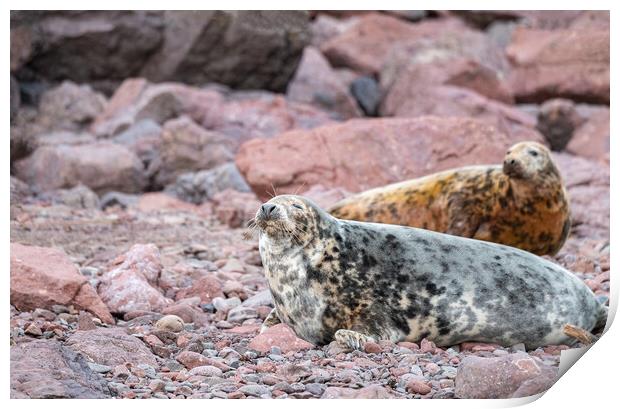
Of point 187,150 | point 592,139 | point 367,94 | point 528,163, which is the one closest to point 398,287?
point 528,163

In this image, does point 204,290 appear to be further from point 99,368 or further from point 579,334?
point 579,334

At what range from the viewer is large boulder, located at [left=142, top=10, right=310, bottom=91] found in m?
13.4

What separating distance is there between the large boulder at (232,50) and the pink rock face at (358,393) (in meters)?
8.96

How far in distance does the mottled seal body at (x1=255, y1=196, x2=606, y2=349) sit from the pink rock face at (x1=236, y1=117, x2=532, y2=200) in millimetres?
3945

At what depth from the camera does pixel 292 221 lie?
5.41 metres

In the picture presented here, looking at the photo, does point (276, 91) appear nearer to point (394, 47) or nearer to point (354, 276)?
point (394, 47)

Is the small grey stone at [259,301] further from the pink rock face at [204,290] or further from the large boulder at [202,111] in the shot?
the large boulder at [202,111]

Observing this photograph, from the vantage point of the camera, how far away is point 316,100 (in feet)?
49.2

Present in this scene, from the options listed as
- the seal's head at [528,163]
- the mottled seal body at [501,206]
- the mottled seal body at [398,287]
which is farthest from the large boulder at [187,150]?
the mottled seal body at [398,287]

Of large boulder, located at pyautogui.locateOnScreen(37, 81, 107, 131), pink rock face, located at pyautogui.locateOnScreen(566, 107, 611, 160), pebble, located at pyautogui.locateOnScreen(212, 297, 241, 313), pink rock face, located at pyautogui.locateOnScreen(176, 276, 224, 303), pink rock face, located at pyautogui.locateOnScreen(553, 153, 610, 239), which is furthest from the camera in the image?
large boulder, located at pyautogui.locateOnScreen(37, 81, 107, 131)

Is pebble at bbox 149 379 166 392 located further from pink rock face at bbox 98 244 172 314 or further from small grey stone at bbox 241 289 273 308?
small grey stone at bbox 241 289 273 308

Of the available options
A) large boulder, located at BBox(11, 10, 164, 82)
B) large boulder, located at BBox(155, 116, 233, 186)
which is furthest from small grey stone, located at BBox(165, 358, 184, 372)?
large boulder, located at BBox(11, 10, 164, 82)

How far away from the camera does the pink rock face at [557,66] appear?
13500 mm

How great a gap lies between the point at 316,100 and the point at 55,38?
3955 millimetres
